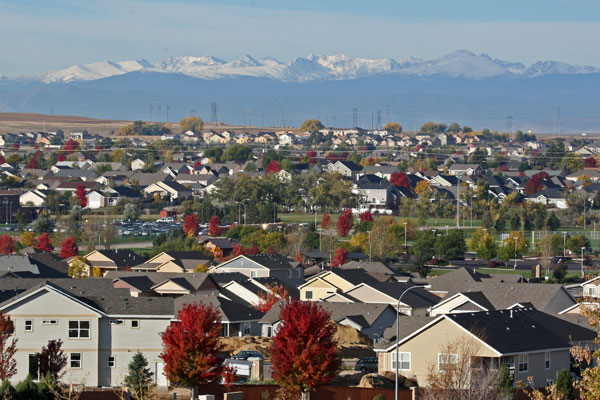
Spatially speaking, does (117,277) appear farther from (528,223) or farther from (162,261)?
(528,223)

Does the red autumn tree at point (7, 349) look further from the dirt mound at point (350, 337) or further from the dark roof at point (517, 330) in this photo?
the dirt mound at point (350, 337)

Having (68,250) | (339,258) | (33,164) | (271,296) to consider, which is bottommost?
(271,296)

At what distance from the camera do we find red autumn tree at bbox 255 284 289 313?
5797cm

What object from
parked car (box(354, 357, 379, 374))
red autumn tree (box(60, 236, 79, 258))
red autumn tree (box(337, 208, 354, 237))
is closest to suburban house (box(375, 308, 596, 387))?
parked car (box(354, 357, 379, 374))

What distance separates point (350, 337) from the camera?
50.4 meters

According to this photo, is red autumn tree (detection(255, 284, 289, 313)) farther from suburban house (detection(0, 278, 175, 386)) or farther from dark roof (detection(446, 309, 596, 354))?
dark roof (detection(446, 309, 596, 354))

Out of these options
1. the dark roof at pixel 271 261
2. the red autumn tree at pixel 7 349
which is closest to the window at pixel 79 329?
the red autumn tree at pixel 7 349

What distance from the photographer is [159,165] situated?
198875 mm

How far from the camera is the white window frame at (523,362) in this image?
3647cm

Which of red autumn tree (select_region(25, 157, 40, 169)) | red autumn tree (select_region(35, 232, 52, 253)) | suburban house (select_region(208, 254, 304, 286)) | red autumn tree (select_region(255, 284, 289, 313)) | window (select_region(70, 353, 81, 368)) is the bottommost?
window (select_region(70, 353, 81, 368))

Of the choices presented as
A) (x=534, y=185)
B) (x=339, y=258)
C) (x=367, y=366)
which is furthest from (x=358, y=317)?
(x=534, y=185)

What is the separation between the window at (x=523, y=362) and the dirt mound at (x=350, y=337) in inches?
525

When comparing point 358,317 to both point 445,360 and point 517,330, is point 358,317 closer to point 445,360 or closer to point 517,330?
point 517,330

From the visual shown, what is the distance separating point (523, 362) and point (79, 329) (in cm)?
1396
